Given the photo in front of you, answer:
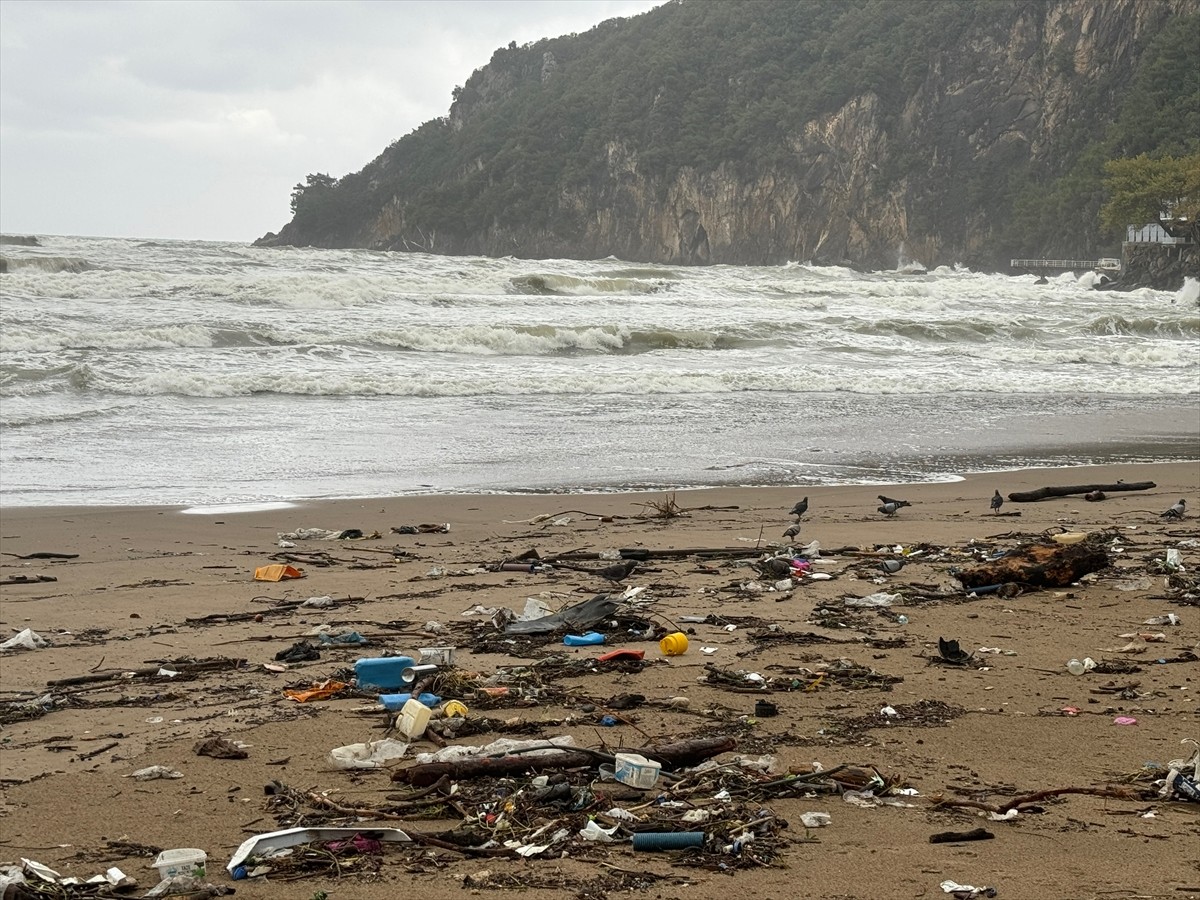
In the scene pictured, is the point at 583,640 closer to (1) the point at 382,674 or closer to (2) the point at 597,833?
(1) the point at 382,674

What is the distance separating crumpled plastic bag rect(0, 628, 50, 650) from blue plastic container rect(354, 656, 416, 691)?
175cm

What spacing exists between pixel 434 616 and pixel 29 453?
7.10m

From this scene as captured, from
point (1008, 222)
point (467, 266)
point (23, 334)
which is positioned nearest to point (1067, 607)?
point (23, 334)

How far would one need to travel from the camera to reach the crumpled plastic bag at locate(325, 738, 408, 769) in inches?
146

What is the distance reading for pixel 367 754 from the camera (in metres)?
3.77

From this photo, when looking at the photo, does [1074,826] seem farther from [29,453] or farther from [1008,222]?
Result: [1008,222]

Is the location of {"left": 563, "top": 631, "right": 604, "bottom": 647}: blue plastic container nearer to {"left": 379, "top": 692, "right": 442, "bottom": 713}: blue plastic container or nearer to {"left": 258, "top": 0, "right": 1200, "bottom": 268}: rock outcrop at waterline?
A: {"left": 379, "top": 692, "right": 442, "bottom": 713}: blue plastic container

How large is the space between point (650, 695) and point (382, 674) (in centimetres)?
102

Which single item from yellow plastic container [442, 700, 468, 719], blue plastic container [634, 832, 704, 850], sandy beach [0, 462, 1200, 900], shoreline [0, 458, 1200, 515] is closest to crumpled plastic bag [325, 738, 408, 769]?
sandy beach [0, 462, 1200, 900]

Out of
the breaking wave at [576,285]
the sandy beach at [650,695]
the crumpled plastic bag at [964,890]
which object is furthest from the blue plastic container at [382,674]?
the breaking wave at [576,285]

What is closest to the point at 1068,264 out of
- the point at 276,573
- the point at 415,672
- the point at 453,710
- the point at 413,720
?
the point at 276,573

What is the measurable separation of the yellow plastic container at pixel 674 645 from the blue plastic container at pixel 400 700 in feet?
3.42

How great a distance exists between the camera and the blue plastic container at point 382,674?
4.57m

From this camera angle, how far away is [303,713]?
428 cm
